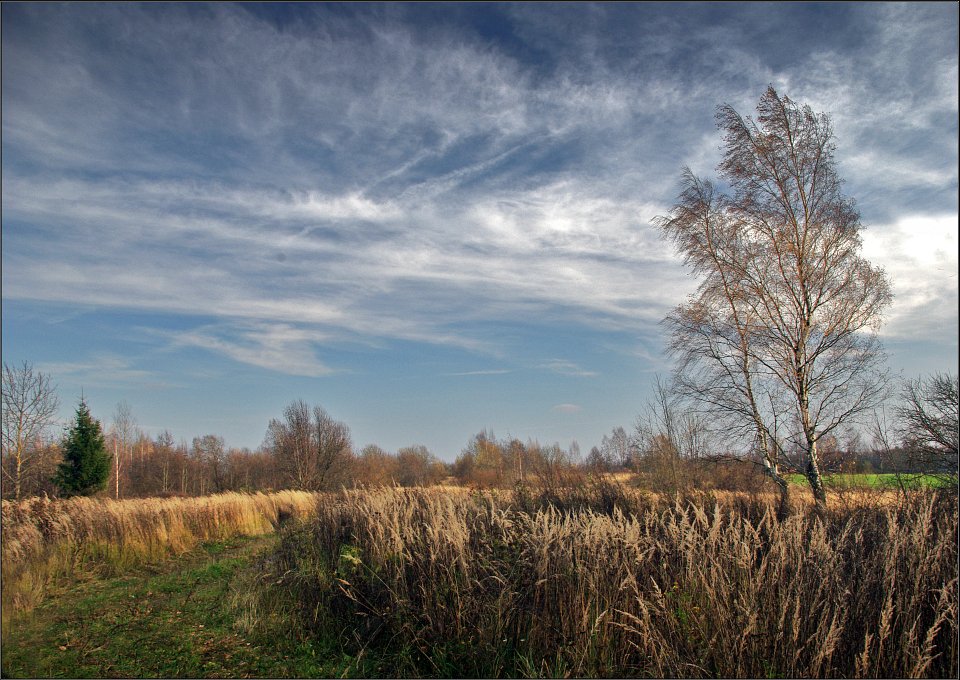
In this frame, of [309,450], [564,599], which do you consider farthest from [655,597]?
[309,450]

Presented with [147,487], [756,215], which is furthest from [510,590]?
[147,487]

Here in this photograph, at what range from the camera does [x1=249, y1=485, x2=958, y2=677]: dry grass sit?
150 inches

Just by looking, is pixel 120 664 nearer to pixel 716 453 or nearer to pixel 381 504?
pixel 381 504

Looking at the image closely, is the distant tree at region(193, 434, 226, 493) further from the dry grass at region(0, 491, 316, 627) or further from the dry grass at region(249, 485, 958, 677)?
the dry grass at region(249, 485, 958, 677)

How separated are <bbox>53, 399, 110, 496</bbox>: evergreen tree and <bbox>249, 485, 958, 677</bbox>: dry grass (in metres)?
28.7

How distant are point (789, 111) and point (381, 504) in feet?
42.9

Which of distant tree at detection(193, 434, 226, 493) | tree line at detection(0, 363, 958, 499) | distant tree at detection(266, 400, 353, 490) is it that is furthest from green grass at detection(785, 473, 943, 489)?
distant tree at detection(193, 434, 226, 493)

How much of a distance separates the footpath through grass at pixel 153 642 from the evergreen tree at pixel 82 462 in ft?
81.2

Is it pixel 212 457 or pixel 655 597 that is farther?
pixel 212 457

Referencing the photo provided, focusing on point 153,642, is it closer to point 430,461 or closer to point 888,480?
point 888,480

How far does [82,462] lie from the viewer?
29.3 m

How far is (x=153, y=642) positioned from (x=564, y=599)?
480 centimetres

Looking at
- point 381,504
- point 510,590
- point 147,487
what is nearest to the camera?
point 510,590

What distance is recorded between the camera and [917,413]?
6.77m
